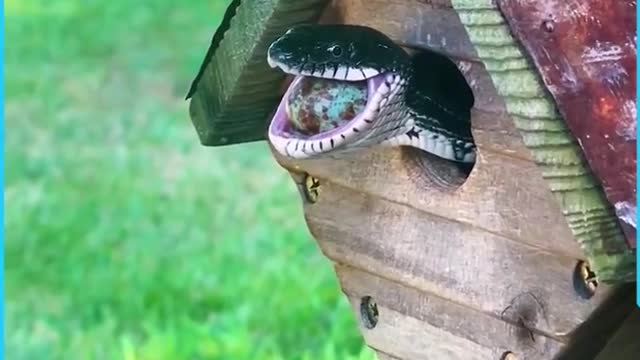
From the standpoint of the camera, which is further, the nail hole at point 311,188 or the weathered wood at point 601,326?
the nail hole at point 311,188

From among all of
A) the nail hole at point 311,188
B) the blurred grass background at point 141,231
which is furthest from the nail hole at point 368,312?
the blurred grass background at point 141,231

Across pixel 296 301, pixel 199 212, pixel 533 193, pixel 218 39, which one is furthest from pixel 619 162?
pixel 199 212

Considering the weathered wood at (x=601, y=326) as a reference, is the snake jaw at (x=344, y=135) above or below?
above

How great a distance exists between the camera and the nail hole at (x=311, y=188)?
2.16 m

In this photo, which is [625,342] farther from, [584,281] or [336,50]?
[336,50]

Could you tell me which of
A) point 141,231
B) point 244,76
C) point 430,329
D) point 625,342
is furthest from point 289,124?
point 141,231

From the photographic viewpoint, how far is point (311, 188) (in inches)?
85.4

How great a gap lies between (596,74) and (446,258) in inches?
16.7

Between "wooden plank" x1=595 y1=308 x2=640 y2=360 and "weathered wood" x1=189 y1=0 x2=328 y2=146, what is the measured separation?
20.4 inches

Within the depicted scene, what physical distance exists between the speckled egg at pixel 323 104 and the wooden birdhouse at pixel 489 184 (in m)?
0.10

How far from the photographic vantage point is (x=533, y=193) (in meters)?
1.77

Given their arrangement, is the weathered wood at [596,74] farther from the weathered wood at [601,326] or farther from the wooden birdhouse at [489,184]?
the weathered wood at [601,326]

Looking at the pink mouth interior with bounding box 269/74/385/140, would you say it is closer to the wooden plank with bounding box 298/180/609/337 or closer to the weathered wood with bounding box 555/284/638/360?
the wooden plank with bounding box 298/180/609/337

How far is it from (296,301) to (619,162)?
2.24 meters
